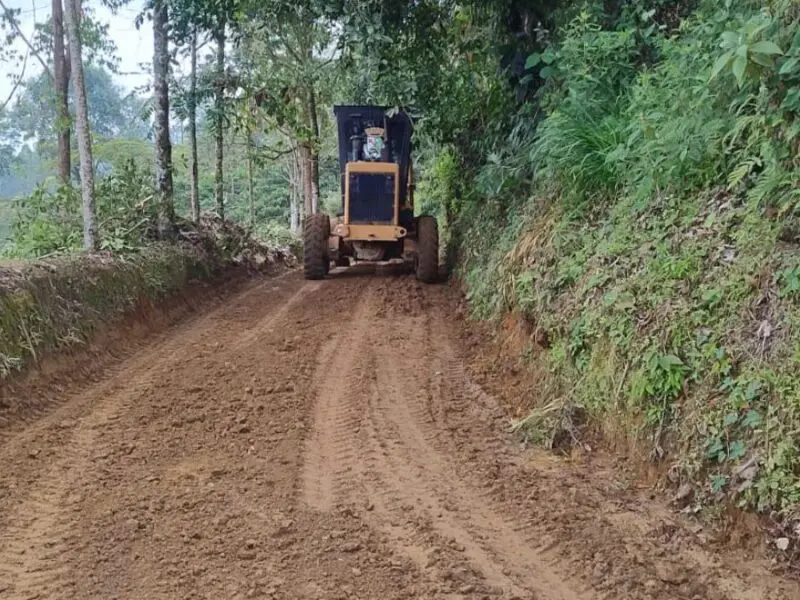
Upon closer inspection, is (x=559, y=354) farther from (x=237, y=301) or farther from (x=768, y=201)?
(x=237, y=301)

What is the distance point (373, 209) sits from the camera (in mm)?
11398

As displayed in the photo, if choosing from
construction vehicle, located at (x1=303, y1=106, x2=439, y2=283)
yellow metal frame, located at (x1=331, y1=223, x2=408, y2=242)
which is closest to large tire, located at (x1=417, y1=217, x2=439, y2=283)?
construction vehicle, located at (x1=303, y1=106, x2=439, y2=283)

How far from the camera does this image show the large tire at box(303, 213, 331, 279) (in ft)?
37.4

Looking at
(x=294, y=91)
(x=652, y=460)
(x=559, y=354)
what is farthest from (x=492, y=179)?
(x=294, y=91)

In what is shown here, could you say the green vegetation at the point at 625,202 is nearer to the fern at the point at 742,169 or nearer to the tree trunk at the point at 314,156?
the fern at the point at 742,169

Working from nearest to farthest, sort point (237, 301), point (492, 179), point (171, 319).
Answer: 1. point (492, 179)
2. point (171, 319)
3. point (237, 301)

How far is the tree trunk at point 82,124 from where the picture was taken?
7844mm

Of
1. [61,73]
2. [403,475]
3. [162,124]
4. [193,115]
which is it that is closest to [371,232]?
Answer: [162,124]

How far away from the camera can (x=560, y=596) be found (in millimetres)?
2846

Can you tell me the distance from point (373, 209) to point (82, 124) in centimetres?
482

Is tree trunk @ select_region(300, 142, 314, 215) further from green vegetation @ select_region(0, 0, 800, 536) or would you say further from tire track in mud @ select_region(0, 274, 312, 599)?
tire track in mud @ select_region(0, 274, 312, 599)

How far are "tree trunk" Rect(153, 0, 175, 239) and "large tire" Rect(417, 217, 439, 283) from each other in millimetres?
4060

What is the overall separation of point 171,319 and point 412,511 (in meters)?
6.17

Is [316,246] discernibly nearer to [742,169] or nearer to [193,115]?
[193,115]
